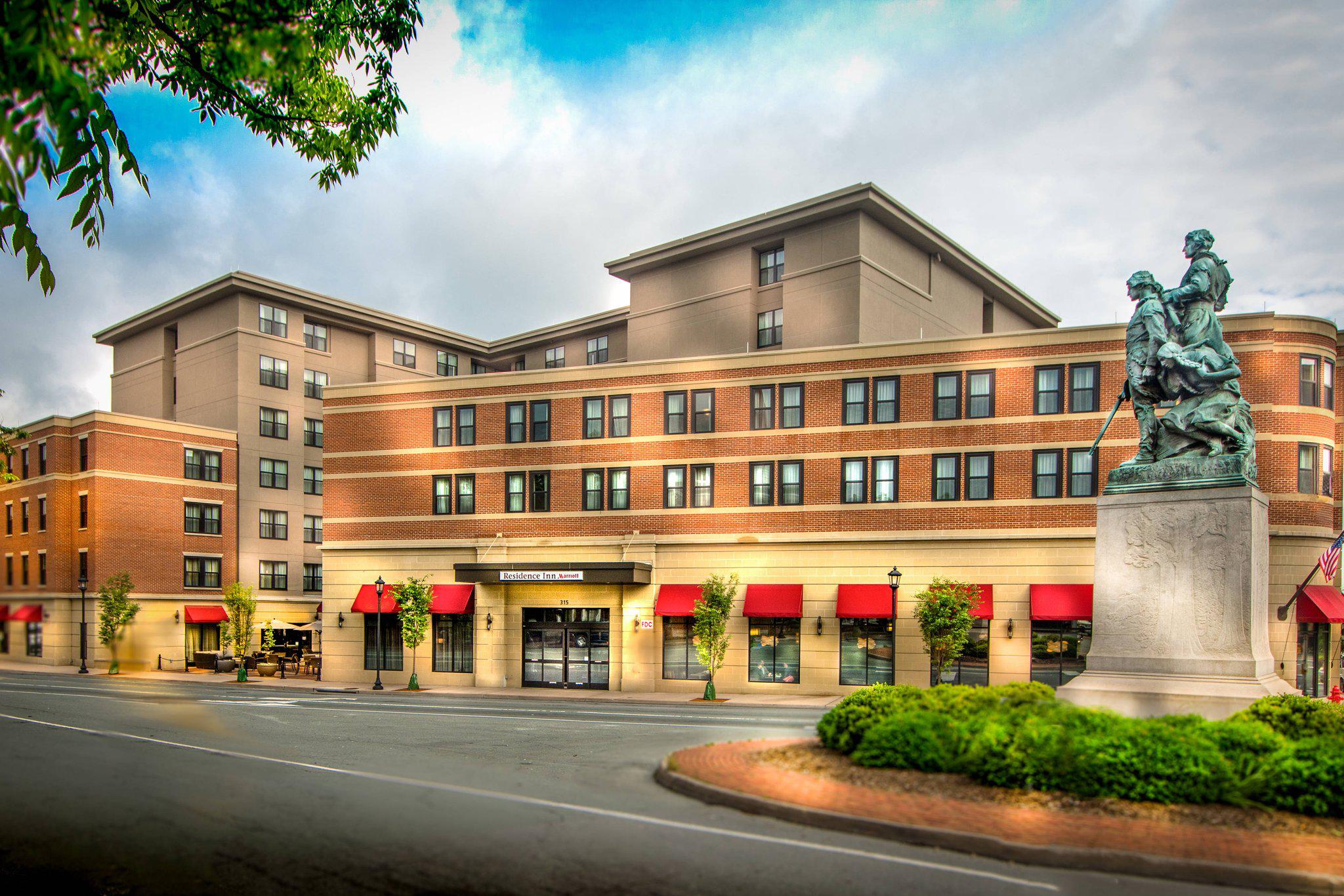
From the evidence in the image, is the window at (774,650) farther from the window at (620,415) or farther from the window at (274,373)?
the window at (274,373)

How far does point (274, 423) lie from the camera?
199ft

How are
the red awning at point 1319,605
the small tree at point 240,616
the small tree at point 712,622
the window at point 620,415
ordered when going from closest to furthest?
the red awning at point 1319,605 → the small tree at point 712,622 → the window at point 620,415 → the small tree at point 240,616

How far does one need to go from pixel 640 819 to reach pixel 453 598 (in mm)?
30525

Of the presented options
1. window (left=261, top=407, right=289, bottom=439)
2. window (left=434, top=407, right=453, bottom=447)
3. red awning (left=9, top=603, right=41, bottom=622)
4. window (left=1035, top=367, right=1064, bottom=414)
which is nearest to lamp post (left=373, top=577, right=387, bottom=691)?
window (left=434, top=407, right=453, bottom=447)

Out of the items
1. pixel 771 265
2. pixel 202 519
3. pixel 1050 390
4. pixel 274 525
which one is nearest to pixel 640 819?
pixel 1050 390

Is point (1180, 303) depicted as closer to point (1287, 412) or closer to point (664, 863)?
point (664, 863)

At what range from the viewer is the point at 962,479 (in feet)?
116

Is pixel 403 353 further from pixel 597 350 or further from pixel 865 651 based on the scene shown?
pixel 865 651

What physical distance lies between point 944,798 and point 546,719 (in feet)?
50.4

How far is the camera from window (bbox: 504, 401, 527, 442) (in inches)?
1636

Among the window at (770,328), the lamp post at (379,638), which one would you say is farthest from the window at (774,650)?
the lamp post at (379,638)

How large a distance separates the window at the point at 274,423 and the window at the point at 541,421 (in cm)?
2630

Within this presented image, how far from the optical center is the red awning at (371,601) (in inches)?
1639

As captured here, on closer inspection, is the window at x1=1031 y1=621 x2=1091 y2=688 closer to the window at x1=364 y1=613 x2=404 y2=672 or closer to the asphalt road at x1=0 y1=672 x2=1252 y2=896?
→ the asphalt road at x1=0 y1=672 x2=1252 y2=896
